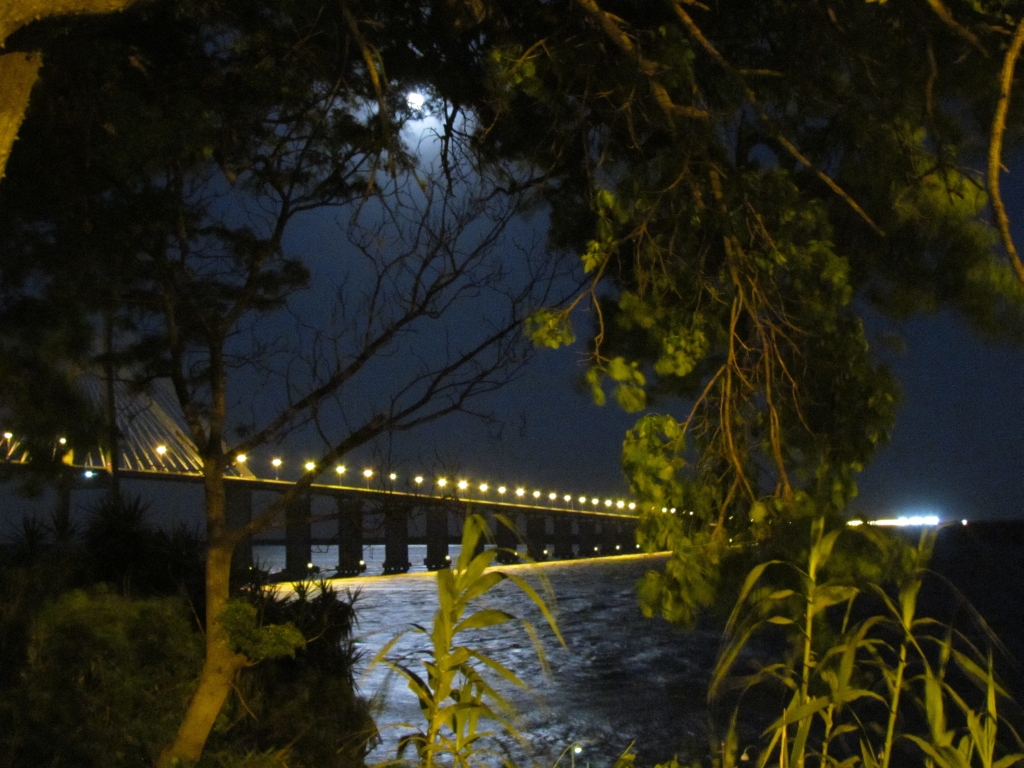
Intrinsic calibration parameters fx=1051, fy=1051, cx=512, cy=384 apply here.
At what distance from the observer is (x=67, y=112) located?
18.5 ft

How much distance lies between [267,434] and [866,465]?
3.51m

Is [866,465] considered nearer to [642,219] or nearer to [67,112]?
[642,219]

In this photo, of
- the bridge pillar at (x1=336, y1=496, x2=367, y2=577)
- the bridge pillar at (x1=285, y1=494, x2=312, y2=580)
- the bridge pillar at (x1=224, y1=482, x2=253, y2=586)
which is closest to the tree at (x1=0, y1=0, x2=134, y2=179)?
the bridge pillar at (x1=336, y1=496, x2=367, y2=577)

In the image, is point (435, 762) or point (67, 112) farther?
point (67, 112)

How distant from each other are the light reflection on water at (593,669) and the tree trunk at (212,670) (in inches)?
34.2

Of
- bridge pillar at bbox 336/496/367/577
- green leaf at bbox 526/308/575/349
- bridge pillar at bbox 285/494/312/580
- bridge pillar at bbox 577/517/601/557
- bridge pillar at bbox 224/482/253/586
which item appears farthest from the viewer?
bridge pillar at bbox 577/517/601/557

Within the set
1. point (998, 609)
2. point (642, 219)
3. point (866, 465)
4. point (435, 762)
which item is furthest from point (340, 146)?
point (998, 609)

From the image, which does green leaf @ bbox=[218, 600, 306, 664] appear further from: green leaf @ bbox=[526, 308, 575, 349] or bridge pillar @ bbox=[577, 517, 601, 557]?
bridge pillar @ bbox=[577, 517, 601, 557]

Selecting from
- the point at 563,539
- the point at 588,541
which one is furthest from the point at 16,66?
the point at 588,541

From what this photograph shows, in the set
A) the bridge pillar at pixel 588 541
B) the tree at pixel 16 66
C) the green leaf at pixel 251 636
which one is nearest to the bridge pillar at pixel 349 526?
the green leaf at pixel 251 636

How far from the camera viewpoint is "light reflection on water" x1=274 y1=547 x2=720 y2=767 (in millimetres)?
6906

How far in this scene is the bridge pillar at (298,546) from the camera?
23.0 ft

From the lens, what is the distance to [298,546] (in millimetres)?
9477

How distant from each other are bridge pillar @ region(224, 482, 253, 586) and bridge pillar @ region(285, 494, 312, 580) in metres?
0.37
